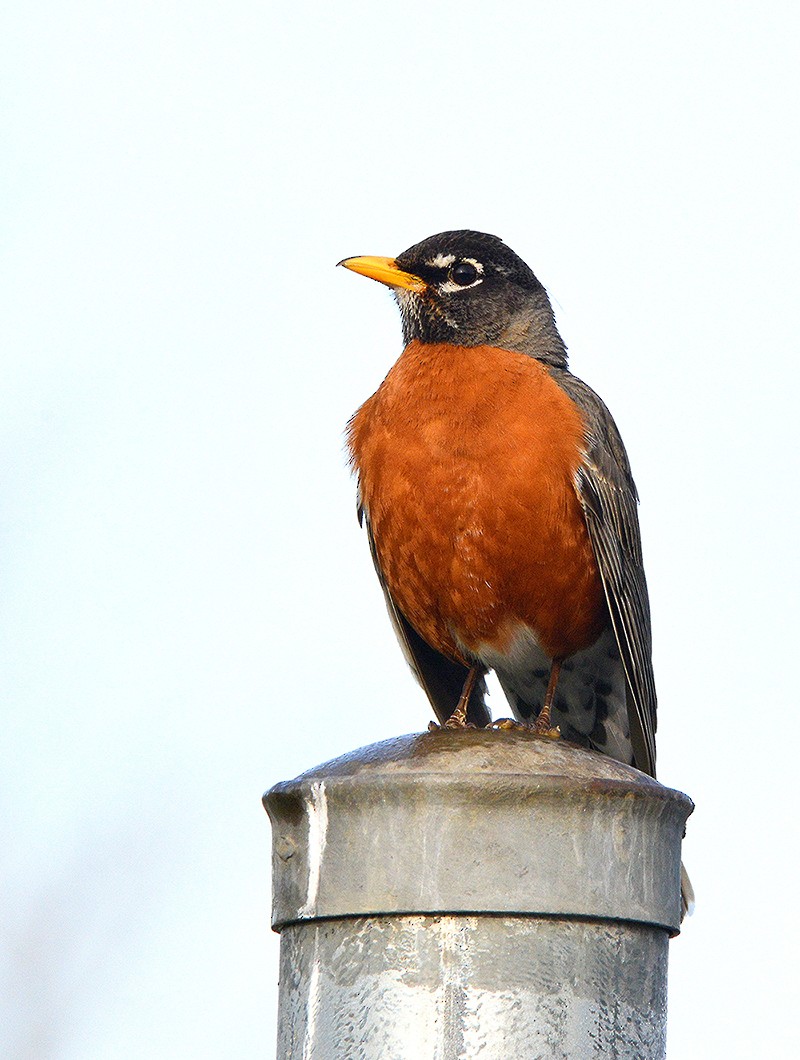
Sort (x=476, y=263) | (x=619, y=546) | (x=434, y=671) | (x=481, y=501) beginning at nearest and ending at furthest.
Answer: (x=481, y=501) < (x=619, y=546) < (x=434, y=671) < (x=476, y=263)

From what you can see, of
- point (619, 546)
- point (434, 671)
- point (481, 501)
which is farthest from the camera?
point (434, 671)

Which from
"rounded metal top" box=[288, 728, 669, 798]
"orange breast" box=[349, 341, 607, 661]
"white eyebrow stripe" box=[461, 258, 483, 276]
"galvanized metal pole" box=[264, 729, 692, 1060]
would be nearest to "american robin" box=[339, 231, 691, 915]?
"orange breast" box=[349, 341, 607, 661]

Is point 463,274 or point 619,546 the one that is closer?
point 619,546

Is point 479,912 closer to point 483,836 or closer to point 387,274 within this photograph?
point 483,836

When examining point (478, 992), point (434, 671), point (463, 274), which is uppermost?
point (463, 274)

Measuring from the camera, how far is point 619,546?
5.73m

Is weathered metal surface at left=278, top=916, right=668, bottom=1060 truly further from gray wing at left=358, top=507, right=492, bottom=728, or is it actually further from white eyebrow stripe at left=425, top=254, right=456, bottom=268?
white eyebrow stripe at left=425, top=254, right=456, bottom=268

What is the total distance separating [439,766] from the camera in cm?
246

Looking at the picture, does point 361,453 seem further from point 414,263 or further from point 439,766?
point 439,766

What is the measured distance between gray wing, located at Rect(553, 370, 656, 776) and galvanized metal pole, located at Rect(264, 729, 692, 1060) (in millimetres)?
3080

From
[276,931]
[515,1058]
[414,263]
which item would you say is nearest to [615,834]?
[515,1058]

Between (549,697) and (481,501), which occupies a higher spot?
(481,501)

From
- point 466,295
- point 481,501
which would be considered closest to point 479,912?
point 481,501

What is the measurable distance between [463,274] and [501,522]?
148 cm
